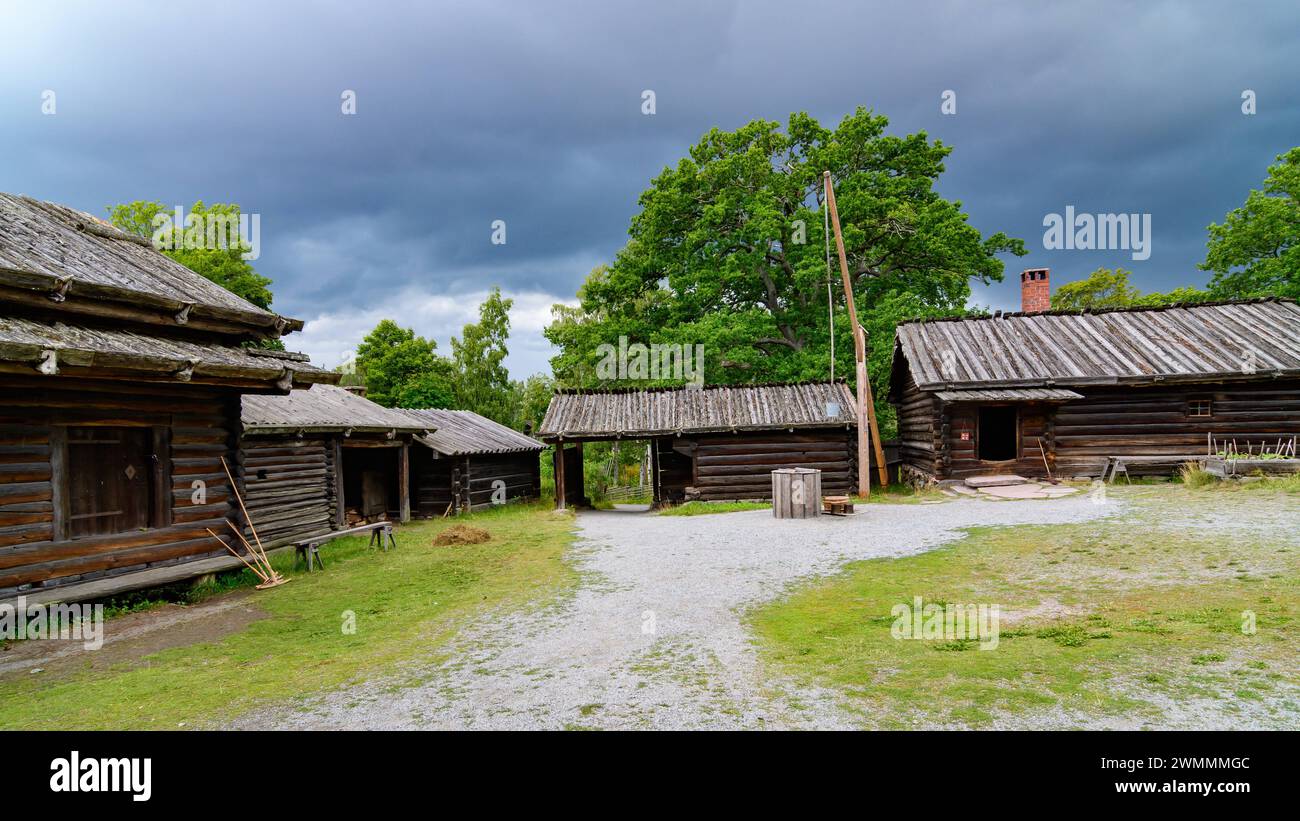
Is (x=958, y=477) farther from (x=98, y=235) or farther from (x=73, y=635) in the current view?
(x=98, y=235)

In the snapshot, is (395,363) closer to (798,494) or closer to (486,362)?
(486,362)

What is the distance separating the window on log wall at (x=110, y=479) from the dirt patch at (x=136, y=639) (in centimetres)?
179

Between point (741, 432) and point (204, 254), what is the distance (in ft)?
100

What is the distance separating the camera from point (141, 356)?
27.9ft

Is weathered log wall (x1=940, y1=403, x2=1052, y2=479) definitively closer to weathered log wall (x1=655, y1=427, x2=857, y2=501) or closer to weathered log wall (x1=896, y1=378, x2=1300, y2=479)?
weathered log wall (x1=896, y1=378, x2=1300, y2=479)

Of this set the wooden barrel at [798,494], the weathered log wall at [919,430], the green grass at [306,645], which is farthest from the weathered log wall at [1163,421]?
the green grass at [306,645]

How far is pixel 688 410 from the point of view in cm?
2308

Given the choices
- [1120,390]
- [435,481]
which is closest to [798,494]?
[1120,390]

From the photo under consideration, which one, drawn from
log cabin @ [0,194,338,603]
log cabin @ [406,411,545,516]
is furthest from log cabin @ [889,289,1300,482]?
log cabin @ [0,194,338,603]

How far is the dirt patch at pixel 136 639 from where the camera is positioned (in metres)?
7.11

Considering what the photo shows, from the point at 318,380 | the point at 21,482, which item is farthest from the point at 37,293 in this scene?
the point at 318,380

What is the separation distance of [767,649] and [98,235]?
1389 centimetres

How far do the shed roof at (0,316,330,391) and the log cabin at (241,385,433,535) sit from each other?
9.80 ft

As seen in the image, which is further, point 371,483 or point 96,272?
point 371,483
